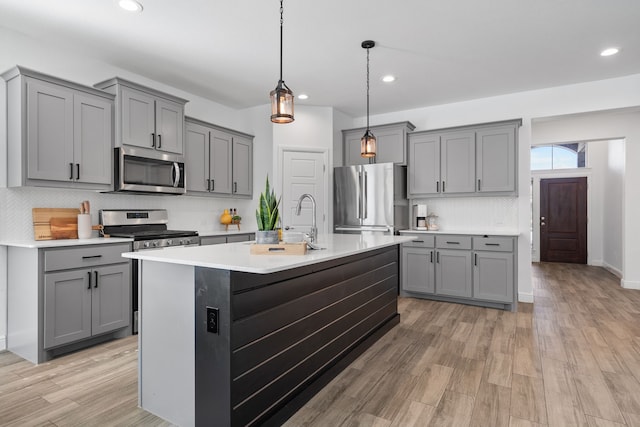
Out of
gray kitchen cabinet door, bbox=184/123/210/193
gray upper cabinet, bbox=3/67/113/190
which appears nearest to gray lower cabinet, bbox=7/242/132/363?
gray upper cabinet, bbox=3/67/113/190

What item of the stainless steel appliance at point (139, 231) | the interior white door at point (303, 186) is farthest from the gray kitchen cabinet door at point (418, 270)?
the stainless steel appliance at point (139, 231)

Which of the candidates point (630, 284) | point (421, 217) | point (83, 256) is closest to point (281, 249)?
point (83, 256)

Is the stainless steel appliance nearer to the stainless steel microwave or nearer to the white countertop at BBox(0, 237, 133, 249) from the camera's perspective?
the white countertop at BBox(0, 237, 133, 249)

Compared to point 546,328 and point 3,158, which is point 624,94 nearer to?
point 546,328

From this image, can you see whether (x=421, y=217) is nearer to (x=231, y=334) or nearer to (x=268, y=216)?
(x=268, y=216)

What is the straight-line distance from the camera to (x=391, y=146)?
Answer: 17.1ft

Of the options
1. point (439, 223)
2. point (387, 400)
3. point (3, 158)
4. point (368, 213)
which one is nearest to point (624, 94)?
point (439, 223)

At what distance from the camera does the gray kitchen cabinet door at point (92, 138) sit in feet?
10.5

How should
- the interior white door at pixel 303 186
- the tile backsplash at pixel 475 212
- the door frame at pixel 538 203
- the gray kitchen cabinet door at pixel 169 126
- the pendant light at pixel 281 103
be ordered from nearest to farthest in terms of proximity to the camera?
the pendant light at pixel 281 103, the gray kitchen cabinet door at pixel 169 126, the tile backsplash at pixel 475 212, the interior white door at pixel 303 186, the door frame at pixel 538 203

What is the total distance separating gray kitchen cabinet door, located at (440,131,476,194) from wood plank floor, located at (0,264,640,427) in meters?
1.81

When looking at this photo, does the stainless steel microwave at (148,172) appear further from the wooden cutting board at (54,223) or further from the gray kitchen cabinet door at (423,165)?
the gray kitchen cabinet door at (423,165)

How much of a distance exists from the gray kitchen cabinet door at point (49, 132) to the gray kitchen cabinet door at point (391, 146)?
12.2 ft

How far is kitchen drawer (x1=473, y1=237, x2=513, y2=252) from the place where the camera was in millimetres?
4223

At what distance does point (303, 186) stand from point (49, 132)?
9.65 feet
